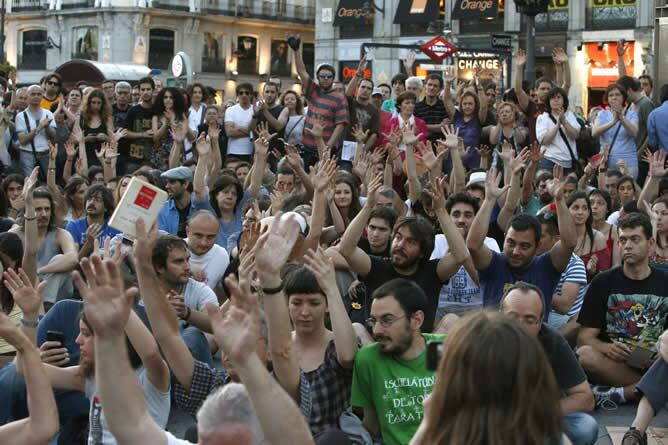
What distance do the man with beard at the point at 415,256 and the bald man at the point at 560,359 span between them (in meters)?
1.14

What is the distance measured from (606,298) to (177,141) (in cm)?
652

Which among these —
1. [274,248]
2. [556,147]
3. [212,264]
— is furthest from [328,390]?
[556,147]

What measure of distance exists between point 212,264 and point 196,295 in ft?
2.92

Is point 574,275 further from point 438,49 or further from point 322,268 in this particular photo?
point 438,49

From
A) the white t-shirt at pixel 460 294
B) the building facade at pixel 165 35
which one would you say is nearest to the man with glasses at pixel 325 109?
the white t-shirt at pixel 460 294

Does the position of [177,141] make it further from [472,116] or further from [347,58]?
[347,58]

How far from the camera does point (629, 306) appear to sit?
A: 23.0ft

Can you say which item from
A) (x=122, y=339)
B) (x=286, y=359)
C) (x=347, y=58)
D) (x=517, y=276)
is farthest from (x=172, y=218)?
(x=347, y=58)

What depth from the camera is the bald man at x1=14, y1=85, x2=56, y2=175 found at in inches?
520

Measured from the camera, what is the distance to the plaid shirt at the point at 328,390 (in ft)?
17.9

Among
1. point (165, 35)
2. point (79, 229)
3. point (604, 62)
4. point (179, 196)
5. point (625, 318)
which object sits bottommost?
point (625, 318)

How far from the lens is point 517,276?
7.01 meters

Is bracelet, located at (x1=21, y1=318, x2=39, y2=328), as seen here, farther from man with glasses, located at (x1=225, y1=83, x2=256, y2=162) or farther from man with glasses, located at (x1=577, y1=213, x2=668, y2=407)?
man with glasses, located at (x1=225, y1=83, x2=256, y2=162)

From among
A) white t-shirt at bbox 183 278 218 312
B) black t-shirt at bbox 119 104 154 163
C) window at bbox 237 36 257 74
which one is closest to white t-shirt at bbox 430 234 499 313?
white t-shirt at bbox 183 278 218 312
